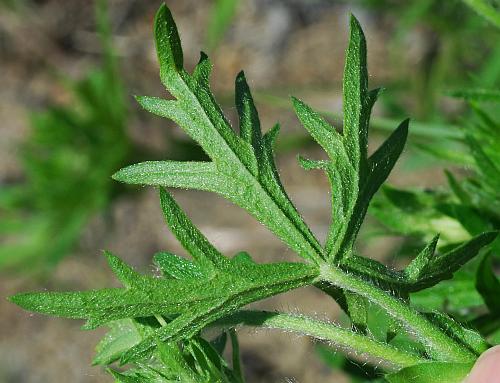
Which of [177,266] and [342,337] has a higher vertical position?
[177,266]

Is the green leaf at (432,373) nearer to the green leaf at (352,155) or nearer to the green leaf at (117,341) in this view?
the green leaf at (352,155)

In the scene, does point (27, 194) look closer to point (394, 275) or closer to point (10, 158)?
point (10, 158)

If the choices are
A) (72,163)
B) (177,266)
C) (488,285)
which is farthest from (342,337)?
(72,163)

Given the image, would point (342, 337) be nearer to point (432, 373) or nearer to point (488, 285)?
point (432, 373)

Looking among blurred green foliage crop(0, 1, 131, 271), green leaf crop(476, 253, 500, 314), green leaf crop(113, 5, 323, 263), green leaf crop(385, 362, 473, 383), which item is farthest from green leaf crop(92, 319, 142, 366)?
blurred green foliage crop(0, 1, 131, 271)

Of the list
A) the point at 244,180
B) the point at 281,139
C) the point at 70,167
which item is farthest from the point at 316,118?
the point at 70,167

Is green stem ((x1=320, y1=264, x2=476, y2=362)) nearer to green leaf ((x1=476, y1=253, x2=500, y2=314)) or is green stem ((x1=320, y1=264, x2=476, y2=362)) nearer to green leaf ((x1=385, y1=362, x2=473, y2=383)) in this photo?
green leaf ((x1=385, y1=362, x2=473, y2=383))
